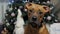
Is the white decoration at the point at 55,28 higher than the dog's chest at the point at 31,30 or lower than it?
lower

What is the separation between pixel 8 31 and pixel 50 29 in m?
0.47

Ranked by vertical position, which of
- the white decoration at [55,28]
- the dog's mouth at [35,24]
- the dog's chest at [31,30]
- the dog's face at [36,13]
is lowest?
the white decoration at [55,28]

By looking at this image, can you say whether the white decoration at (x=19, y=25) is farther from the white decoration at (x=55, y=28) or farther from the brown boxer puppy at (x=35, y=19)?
the white decoration at (x=55, y=28)

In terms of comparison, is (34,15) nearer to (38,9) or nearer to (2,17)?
(38,9)

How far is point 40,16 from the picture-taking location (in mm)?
1661

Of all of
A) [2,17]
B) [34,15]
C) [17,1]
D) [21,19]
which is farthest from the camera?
[2,17]

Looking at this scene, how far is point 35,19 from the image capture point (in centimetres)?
162

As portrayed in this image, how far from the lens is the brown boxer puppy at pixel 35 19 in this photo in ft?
5.36

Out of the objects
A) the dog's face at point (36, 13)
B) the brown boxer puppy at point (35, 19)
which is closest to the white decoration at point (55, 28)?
the brown boxer puppy at point (35, 19)

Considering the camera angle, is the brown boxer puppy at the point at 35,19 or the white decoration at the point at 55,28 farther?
the white decoration at the point at 55,28

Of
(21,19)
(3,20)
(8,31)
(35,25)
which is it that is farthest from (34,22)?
(3,20)

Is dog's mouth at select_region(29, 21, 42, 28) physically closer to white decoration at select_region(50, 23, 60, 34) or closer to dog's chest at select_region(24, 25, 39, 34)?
dog's chest at select_region(24, 25, 39, 34)

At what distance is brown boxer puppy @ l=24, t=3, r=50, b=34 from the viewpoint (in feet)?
5.36

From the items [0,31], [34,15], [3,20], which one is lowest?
[0,31]
